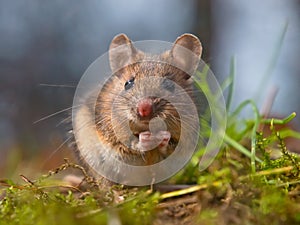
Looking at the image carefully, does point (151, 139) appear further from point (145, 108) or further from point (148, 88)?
point (148, 88)

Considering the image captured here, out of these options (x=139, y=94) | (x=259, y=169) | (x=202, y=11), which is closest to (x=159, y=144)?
(x=139, y=94)

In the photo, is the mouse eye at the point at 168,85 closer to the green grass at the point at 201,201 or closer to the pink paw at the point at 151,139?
the pink paw at the point at 151,139

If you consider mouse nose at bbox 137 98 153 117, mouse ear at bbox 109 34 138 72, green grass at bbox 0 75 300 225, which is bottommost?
green grass at bbox 0 75 300 225

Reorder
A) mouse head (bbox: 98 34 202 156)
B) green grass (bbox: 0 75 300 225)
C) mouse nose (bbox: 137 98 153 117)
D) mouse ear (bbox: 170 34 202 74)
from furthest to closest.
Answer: mouse ear (bbox: 170 34 202 74), mouse head (bbox: 98 34 202 156), mouse nose (bbox: 137 98 153 117), green grass (bbox: 0 75 300 225)

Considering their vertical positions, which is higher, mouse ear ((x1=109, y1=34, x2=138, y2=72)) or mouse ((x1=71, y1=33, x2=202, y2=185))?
mouse ear ((x1=109, y1=34, x2=138, y2=72))

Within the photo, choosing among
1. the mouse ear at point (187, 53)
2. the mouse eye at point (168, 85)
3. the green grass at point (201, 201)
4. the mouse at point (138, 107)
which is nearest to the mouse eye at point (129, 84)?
the mouse at point (138, 107)

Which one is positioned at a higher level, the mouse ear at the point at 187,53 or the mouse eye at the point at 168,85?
the mouse ear at the point at 187,53

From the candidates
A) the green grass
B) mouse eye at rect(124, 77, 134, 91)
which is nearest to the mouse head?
mouse eye at rect(124, 77, 134, 91)

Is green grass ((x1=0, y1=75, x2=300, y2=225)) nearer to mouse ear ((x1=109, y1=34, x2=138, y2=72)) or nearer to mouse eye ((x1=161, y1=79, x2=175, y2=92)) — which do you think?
mouse eye ((x1=161, y1=79, x2=175, y2=92))

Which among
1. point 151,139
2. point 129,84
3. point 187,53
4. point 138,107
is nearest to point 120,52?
point 129,84
